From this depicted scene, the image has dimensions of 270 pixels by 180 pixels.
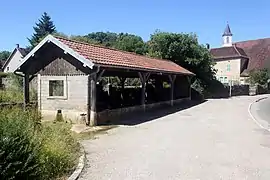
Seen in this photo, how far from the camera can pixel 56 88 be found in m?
16.8

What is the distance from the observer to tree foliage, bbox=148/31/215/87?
38562 mm

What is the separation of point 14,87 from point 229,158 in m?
21.6

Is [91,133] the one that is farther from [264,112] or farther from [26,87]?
[264,112]

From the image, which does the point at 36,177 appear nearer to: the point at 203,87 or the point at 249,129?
the point at 249,129

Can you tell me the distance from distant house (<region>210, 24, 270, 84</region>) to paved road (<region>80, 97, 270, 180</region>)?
49.1 metres

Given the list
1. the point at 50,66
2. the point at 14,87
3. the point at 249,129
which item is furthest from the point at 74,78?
the point at 14,87

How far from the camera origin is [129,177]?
7.02 meters

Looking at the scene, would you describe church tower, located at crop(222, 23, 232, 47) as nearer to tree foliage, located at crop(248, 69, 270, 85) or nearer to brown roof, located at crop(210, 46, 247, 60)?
brown roof, located at crop(210, 46, 247, 60)

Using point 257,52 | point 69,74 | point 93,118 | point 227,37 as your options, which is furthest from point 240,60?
point 93,118

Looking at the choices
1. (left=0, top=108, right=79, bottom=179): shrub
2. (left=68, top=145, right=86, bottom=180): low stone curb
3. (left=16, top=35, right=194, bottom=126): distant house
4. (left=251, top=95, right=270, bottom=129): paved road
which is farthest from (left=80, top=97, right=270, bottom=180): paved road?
(left=251, top=95, right=270, bottom=129): paved road

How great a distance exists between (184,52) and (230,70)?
27.9 metres

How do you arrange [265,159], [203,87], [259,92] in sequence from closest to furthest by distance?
[265,159] → [203,87] → [259,92]

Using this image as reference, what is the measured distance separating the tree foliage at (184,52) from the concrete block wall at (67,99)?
2265 centimetres

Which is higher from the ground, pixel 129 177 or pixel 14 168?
pixel 14 168
